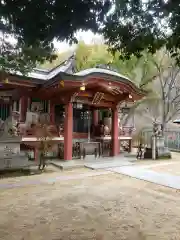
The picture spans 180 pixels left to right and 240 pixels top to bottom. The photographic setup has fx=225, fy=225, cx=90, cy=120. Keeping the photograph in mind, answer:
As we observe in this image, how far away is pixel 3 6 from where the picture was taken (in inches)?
98.2

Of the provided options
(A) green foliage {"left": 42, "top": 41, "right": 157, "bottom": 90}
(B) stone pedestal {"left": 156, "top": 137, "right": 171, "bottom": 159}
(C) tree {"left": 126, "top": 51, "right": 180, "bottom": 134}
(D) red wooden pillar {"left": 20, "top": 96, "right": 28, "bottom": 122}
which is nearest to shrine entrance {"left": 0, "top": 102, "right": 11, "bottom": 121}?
(D) red wooden pillar {"left": 20, "top": 96, "right": 28, "bottom": 122}

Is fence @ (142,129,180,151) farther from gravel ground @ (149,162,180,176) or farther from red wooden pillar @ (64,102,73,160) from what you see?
red wooden pillar @ (64,102,73,160)

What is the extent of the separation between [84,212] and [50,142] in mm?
4018

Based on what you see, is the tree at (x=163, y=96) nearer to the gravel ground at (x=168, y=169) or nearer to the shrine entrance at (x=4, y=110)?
the gravel ground at (x=168, y=169)

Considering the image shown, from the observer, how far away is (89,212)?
4.17 meters

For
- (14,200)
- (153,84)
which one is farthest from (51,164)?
(153,84)

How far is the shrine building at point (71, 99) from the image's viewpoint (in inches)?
343

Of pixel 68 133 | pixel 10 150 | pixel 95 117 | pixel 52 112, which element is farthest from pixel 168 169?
pixel 52 112

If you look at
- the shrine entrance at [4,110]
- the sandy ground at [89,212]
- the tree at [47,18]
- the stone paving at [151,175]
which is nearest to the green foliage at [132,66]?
the shrine entrance at [4,110]

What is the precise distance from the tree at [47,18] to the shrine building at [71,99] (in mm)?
4950

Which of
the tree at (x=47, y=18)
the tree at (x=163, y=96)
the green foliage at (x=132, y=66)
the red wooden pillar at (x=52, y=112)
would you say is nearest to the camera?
the tree at (x=47, y=18)

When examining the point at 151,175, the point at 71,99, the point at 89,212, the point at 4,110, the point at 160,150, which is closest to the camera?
the point at 89,212

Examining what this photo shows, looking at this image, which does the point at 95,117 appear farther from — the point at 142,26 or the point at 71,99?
the point at 142,26

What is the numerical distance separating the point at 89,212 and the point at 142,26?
3.25m
